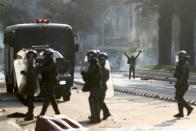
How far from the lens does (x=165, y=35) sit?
167 feet

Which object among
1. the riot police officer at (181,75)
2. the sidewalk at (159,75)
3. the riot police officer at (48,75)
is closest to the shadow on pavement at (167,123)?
the riot police officer at (181,75)

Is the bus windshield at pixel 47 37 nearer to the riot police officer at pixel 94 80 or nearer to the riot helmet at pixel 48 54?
the riot helmet at pixel 48 54

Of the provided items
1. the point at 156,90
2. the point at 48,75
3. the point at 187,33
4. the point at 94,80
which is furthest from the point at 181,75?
the point at 187,33

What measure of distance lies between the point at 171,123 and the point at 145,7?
37.7 meters

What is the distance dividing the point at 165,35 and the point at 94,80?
36682 millimetres

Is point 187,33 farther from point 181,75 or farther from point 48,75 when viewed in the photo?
point 48,75

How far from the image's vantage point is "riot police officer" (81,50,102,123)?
1452 centimetres

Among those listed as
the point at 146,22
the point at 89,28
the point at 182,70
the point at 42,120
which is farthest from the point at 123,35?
the point at 42,120

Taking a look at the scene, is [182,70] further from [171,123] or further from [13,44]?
[13,44]

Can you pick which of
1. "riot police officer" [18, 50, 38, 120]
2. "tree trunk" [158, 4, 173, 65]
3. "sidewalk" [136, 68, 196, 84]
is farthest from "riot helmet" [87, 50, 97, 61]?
"tree trunk" [158, 4, 173, 65]

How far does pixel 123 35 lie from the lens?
111312mm

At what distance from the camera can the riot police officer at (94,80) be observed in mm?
14516

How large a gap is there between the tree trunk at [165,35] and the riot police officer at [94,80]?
1289 inches

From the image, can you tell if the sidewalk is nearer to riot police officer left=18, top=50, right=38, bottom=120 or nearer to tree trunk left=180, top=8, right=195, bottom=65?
tree trunk left=180, top=8, right=195, bottom=65
